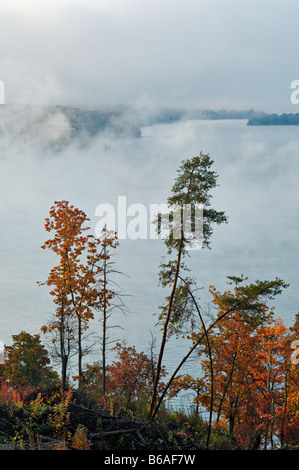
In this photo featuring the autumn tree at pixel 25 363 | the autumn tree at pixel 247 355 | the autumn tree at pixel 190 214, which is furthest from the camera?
the autumn tree at pixel 25 363

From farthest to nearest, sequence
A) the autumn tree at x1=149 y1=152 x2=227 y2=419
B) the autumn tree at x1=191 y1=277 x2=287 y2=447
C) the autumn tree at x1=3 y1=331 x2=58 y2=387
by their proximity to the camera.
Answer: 1. the autumn tree at x1=3 y1=331 x2=58 y2=387
2. the autumn tree at x1=191 y1=277 x2=287 y2=447
3. the autumn tree at x1=149 y1=152 x2=227 y2=419

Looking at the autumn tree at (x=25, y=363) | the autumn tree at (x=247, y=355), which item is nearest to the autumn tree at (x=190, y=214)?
the autumn tree at (x=247, y=355)

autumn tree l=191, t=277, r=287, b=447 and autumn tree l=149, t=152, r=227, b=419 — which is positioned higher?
autumn tree l=149, t=152, r=227, b=419

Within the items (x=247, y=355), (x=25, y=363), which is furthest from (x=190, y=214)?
(x=25, y=363)

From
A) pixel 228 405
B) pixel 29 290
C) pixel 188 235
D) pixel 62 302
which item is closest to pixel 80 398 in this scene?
pixel 188 235

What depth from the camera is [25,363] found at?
37562mm

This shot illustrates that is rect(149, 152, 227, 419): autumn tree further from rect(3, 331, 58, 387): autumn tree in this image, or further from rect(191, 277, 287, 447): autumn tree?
rect(3, 331, 58, 387): autumn tree

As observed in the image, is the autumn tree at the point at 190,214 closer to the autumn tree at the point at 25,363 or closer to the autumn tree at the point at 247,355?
the autumn tree at the point at 247,355

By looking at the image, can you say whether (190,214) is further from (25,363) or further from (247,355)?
(25,363)

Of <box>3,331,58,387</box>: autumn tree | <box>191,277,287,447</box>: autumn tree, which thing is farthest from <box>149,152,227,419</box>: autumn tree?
<box>3,331,58,387</box>: autumn tree

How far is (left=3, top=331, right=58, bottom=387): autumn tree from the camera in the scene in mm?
36562

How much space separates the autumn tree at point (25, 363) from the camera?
36.6 meters

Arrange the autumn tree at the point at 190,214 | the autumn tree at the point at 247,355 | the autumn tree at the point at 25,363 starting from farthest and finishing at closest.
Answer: the autumn tree at the point at 25,363
the autumn tree at the point at 247,355
the autumn tree at the point at 190,214

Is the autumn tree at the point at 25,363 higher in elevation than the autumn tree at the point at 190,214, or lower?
lower
